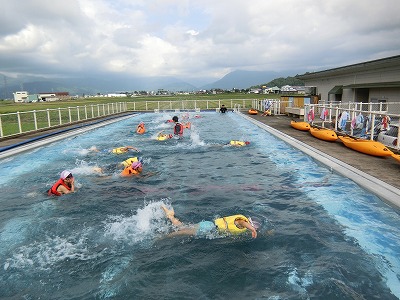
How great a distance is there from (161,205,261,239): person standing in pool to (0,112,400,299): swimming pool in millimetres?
167

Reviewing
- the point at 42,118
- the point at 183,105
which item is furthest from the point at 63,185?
the point at 183,105

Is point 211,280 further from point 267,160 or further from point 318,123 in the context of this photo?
point 318,123

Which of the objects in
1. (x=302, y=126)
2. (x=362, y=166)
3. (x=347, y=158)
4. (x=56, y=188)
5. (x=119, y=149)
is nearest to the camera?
(x=56, y=188)

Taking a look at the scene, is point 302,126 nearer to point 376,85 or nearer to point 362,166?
point 376,85

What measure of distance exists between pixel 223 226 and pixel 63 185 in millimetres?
4428

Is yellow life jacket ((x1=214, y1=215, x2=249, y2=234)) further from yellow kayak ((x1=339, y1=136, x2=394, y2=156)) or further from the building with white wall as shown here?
the building with white wall

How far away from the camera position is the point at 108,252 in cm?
511

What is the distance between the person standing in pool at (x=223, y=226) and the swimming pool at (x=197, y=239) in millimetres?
167

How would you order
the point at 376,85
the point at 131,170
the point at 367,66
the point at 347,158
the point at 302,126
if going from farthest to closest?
the point at 367,66 < the point at 376,85 < the point at 302,126 < the point at 347,158 < the point at 131,170

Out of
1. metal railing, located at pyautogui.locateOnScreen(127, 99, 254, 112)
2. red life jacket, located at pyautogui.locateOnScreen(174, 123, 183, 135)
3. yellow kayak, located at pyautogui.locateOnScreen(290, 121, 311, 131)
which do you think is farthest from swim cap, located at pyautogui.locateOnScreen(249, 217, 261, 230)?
A: metal railing, located at pyautogui.locateOnScreen(127, 99, 254, 112)

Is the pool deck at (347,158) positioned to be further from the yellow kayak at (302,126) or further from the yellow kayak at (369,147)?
the yellow kayak at (302,126)

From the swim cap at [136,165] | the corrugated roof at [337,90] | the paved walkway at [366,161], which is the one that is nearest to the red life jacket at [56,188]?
the swim cap at [136,165]

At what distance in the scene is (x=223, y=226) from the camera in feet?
18.1

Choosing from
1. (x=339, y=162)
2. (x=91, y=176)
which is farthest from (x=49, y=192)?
(x=339, y=162)
